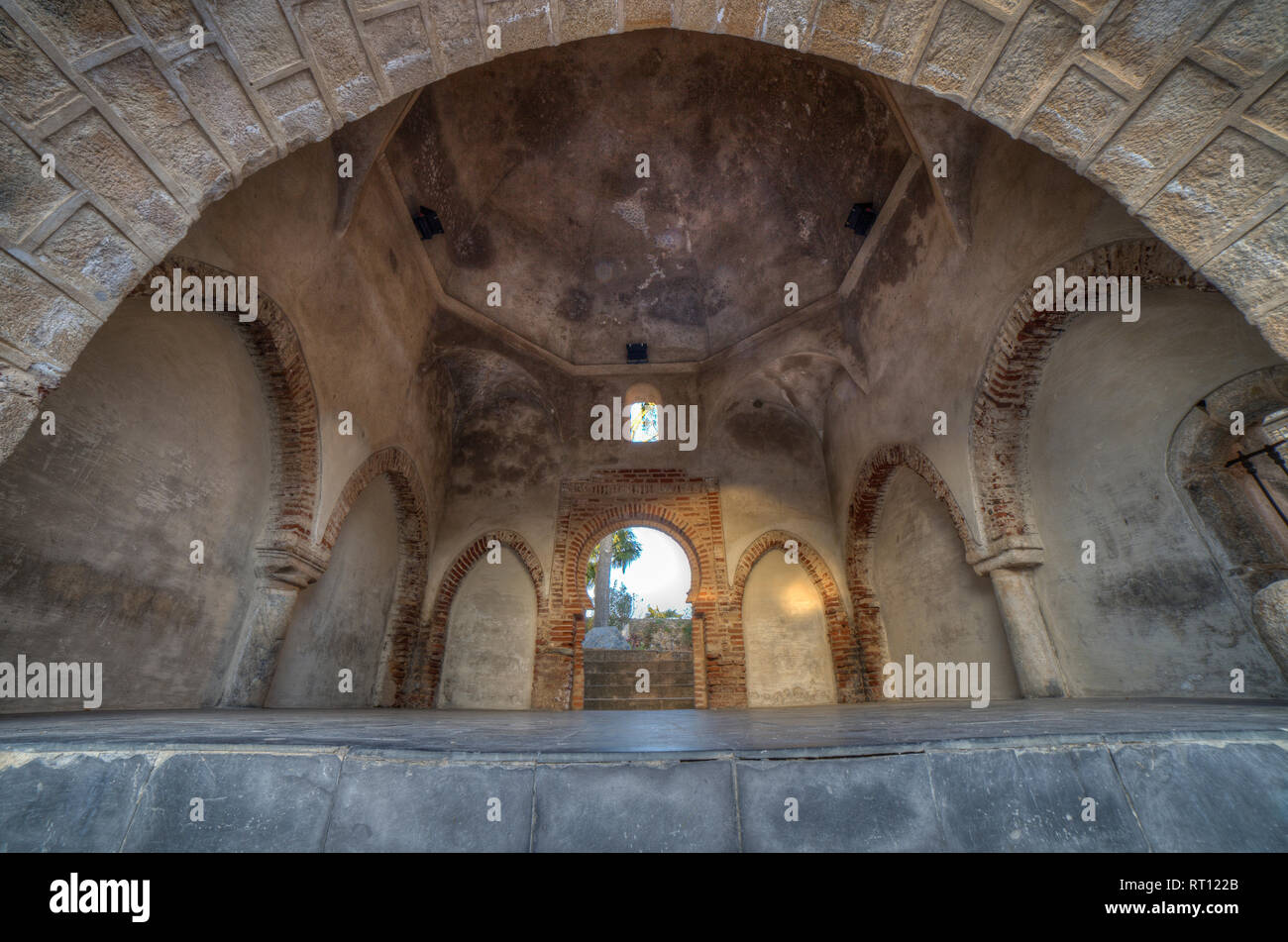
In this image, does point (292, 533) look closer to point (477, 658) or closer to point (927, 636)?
point (477, 658)

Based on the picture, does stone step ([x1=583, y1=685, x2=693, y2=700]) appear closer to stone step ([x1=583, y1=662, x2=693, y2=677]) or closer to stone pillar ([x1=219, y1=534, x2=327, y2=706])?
stone step ([x1=583, y1=662, x2=693, y2=677])

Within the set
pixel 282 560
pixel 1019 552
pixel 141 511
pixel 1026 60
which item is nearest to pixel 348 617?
pixel 282 560

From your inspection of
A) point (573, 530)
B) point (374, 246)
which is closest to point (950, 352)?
point (573, 530)

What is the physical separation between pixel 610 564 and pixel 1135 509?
17666 mm

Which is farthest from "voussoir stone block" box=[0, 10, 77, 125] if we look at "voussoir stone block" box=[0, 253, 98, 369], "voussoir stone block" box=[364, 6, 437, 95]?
"voussoir stone block" box=[364, 6, 437, 95]

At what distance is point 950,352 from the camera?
595 cm

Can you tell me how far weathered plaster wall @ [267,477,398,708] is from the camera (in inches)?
240

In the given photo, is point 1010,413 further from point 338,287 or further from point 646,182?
point 338,287

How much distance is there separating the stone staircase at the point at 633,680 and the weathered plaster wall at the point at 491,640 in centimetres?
99

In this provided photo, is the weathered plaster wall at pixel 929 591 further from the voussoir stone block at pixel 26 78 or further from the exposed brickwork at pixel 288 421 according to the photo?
the voussoir stone block at pixel 26 78

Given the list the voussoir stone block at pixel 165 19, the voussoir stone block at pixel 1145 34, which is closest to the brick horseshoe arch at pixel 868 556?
the voussoir stone block at pixel 1145 34

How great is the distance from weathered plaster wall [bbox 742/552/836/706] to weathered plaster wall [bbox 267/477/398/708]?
5362 millimetres

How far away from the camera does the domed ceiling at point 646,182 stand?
7430 millimetres
